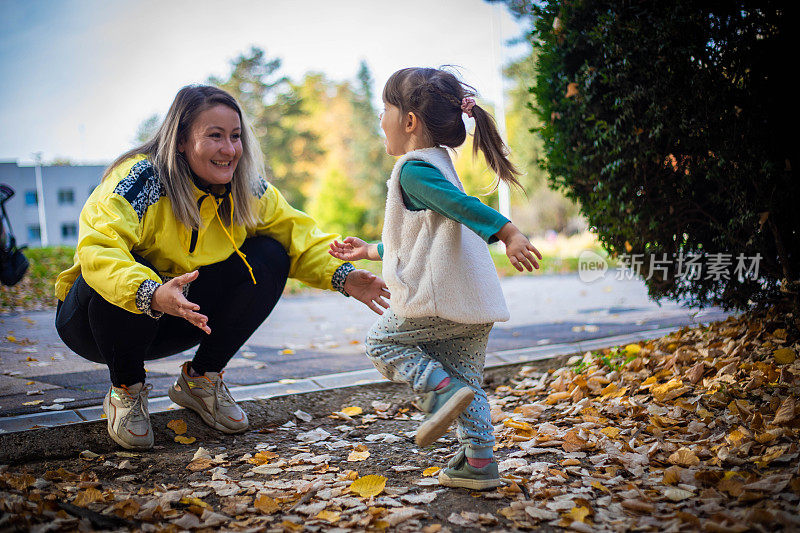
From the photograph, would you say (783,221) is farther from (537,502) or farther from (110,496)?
(110,496)

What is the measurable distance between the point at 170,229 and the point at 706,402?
8.29ft

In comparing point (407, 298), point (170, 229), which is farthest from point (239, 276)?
point (407, 298)

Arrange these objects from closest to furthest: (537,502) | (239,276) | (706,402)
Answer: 1. (537,502)
2. (706,402)
3. (239,276)

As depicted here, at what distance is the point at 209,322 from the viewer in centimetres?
297

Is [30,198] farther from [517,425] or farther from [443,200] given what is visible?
[443,200]

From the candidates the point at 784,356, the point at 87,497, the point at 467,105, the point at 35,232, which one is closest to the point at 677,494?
the point at 784,356

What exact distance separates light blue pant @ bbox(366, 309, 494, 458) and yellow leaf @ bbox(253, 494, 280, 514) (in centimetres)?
59

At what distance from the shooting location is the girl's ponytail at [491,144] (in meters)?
2.38

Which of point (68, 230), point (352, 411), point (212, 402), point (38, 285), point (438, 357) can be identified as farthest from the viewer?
point (68, 230)

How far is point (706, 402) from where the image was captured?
2.76 meters

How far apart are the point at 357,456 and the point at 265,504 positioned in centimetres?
60

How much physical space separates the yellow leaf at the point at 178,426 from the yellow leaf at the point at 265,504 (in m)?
0.92

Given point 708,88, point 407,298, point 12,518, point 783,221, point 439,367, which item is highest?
point 708,88

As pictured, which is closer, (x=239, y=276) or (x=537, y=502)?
(x=537, y=502)
